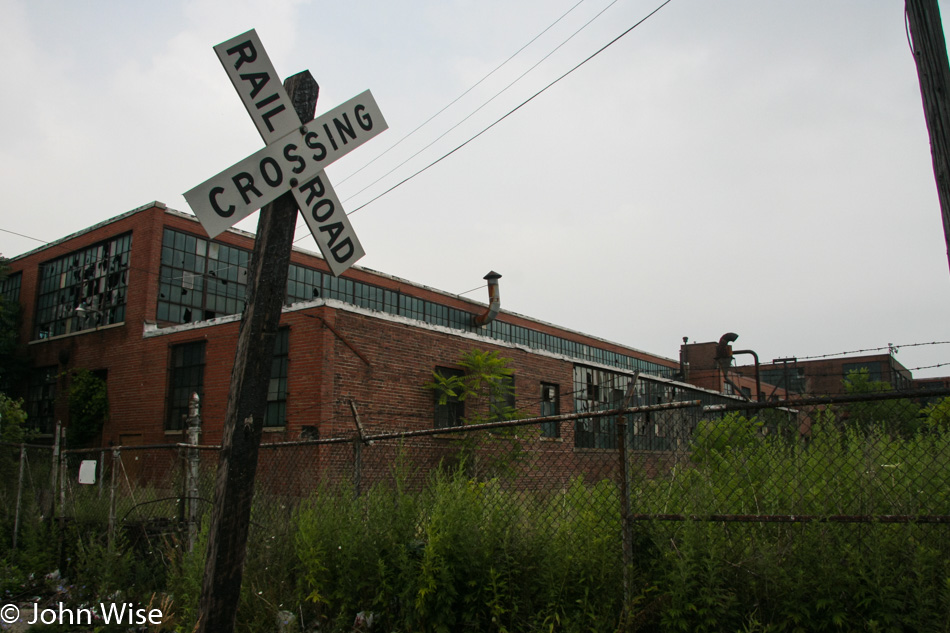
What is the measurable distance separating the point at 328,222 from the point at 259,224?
41 cm

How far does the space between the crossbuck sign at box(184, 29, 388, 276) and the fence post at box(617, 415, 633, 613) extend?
87.2 inches

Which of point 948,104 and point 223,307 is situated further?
point 223,307

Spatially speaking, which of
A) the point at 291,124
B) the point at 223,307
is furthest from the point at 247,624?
the point at 223,307

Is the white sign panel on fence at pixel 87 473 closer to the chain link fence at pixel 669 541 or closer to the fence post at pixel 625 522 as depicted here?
the chain link fence at pixel 669 541

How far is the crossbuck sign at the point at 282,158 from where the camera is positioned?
3678 millimetres

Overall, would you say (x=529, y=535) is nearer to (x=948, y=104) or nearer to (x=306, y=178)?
(x=306, y=178)

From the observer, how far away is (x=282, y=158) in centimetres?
397

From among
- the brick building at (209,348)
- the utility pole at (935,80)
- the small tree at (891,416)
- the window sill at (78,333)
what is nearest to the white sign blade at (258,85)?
the small tree at (891,416)

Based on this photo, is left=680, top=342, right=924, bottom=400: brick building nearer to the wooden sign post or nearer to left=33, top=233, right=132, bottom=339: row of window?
left=33, top=233, right=132, bottom=339: row of window

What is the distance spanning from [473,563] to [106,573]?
464 centimetres

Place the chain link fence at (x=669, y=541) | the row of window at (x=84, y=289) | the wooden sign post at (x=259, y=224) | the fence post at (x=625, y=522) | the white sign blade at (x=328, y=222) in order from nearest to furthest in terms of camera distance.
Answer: the wooden sign post at (x=259, y=224) → the chain link fence at (x=669, y=541) → the white sign blade at (x=328, y=222) → the fence post at (x=625, y=522) → the row of window at (x=84, y=289)

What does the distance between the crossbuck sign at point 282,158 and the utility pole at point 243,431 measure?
174mm

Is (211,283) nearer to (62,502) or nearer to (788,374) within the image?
A: (62,502)

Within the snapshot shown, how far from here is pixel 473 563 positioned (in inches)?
200
